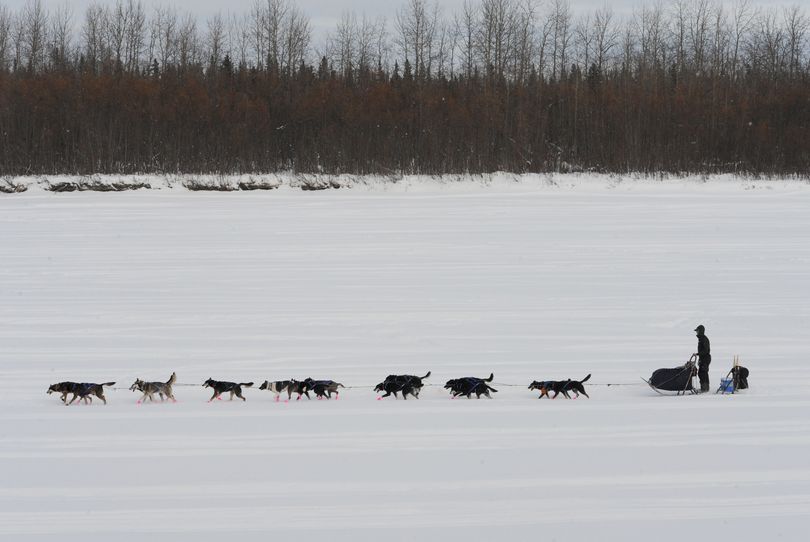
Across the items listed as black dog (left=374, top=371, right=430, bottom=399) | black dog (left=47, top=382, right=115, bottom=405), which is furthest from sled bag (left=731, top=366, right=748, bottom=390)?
black dog (left=47, top=382, right=115, bottom=405)

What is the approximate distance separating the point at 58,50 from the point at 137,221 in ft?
139

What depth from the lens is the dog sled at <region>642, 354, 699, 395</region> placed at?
9.48 meters

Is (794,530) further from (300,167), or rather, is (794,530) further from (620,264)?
(300,167)

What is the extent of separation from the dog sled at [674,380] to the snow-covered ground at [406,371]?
24 centimetres

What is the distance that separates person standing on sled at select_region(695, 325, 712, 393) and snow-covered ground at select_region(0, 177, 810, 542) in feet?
1.24

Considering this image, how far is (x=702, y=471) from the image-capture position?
270 inches

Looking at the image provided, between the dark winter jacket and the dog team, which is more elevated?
the dark winter jacket

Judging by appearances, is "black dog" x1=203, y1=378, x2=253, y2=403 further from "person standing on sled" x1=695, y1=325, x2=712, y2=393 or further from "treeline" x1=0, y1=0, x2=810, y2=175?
"treeline" x1=0, y1=0, x2=810, y2=175

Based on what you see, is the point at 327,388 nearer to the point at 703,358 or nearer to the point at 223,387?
the point at 223,387

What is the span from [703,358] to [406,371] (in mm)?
3838

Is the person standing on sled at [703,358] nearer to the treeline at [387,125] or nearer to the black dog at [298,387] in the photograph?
the black dog at [298,387]

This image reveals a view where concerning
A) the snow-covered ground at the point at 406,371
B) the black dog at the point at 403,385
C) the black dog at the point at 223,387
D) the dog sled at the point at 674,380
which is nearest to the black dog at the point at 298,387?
the snow-covered ground at the point at 406,371

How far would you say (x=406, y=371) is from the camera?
36.0 feet

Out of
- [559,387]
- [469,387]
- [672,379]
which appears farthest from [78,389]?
[672,379]
